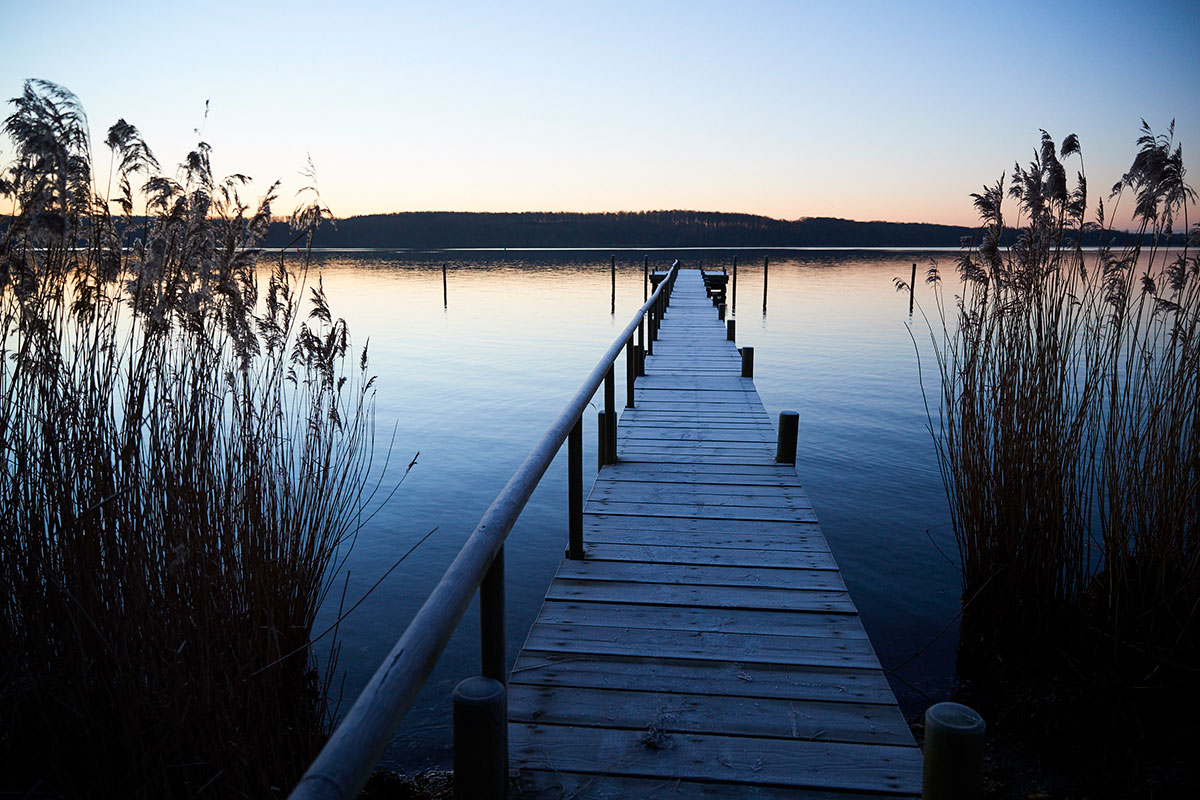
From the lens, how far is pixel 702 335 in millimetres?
13742

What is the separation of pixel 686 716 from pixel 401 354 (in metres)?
19.4

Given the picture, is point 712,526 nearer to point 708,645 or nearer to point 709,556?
point 709,556

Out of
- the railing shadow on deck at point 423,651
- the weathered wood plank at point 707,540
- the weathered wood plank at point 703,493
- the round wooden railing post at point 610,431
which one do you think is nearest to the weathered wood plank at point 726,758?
the railing shadow on deck at point 423,651

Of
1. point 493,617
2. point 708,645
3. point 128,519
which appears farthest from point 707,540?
point 128,519

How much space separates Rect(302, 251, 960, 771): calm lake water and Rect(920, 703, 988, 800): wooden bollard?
3161 mm

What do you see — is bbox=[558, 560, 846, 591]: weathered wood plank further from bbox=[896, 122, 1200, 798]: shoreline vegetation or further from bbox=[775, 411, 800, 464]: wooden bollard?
bbox=[775, 411, 800, 464]: wooden bollard

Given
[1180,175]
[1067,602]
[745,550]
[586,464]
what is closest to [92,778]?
[745,550]

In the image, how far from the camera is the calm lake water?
19.2 feet

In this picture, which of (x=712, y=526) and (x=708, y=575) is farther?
(x=712, y=526)

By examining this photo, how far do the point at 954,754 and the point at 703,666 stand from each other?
140 centimetres

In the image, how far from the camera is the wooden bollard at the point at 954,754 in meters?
1.66

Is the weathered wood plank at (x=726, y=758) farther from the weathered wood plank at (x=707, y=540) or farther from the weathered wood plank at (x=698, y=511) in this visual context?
the weathered wood plank at (x=698, y=511)

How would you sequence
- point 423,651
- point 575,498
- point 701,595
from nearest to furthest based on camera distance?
point 423,651, point 701,595, point 575,498

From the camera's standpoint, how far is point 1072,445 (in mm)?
3795
